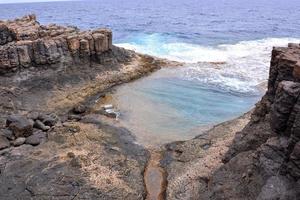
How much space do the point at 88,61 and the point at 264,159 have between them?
897 inches

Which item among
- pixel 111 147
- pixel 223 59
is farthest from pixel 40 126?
pixel 223 59

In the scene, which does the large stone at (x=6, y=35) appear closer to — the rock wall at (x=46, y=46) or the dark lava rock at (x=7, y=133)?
the rock wall at (x=46, y=46)

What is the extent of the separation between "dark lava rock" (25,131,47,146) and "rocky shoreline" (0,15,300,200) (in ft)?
0.19

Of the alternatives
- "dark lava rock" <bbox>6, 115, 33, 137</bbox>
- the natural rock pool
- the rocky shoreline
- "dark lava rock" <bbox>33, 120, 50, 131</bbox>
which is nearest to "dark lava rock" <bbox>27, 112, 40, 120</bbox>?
the rocky shoreline

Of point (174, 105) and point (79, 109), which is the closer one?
point (79, 109)

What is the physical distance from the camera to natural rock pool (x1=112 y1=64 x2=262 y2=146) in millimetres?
23688

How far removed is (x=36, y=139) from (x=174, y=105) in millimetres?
10747

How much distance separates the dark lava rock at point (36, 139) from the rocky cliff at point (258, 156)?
22.8 ft

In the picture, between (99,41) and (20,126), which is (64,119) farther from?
(99,41)

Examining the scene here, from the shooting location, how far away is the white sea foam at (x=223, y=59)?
Answer: 35.1 m

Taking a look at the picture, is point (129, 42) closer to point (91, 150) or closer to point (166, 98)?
point (166, 98)

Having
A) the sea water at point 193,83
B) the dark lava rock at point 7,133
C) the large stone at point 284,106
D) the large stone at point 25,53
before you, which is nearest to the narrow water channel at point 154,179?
the sea water at point 193,83

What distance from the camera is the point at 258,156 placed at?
1515 centimetres

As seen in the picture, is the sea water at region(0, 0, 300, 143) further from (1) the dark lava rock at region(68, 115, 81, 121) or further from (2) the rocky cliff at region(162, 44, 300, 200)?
(2) the rocky cliff at region(162, 44, 300, 200)
